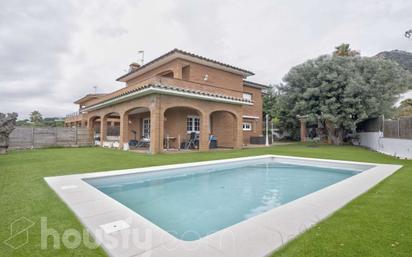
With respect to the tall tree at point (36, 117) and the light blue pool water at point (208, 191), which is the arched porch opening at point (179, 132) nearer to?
the light blue pool water at point (208, 191)

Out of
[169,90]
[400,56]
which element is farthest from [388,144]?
[400,56]

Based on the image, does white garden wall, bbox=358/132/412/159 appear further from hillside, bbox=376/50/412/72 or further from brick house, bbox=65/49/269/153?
hillside, bbox=376/50/412/72

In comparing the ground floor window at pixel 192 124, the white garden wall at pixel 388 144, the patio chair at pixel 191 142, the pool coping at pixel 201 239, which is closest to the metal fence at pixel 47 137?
the ground floor window at pixel 192 124

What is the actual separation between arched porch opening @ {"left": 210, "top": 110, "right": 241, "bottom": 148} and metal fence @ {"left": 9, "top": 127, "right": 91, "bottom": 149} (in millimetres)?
12787

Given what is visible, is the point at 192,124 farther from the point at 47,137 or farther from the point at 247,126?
the point at 47,137

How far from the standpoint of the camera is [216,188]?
7645mm

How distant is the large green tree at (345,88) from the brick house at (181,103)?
Result: 18.8ft

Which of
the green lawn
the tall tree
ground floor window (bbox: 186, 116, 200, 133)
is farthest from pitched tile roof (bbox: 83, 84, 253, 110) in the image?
the tall tree

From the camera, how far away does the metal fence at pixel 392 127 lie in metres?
12.4

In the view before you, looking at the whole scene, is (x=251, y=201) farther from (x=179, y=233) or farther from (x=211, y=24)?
A: (x=211, y=24)

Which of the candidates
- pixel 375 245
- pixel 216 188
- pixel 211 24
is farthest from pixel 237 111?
pixel 375 245

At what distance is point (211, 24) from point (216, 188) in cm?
1247

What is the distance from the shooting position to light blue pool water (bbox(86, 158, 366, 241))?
16.0 ft

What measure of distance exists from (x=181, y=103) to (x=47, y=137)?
13360 mm
